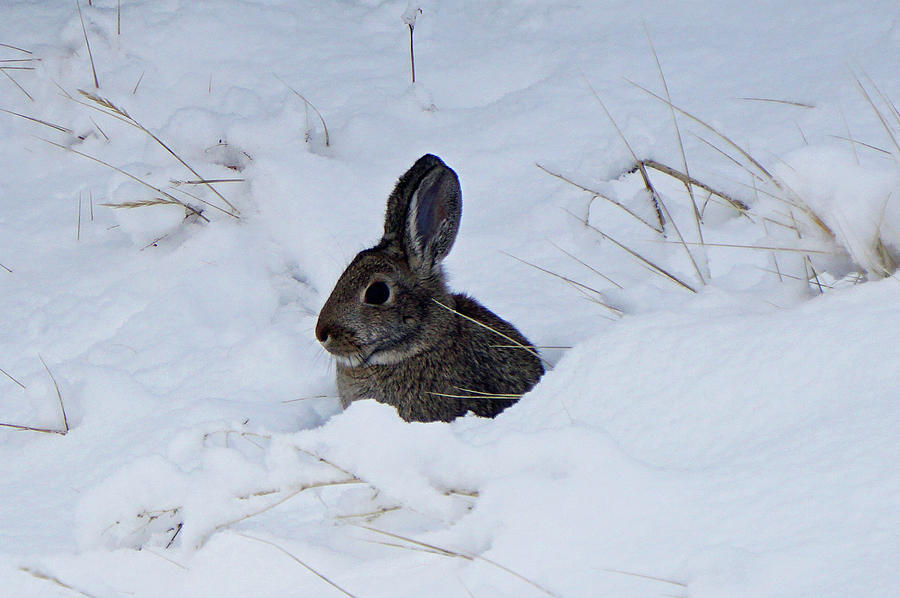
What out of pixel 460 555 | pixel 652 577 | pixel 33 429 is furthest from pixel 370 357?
pixel 652 577

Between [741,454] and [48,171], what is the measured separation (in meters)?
4.73

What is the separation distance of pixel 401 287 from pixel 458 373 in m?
0.48

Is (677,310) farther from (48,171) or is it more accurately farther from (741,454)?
(48,171)

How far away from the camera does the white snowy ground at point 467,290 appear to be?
1833 mm

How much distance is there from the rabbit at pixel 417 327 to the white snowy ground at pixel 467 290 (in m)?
0.25

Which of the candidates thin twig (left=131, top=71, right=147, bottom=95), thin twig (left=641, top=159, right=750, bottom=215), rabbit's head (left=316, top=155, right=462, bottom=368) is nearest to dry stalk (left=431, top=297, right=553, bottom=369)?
rabbit's head (left=316, top=155, right=462, bottom=368)

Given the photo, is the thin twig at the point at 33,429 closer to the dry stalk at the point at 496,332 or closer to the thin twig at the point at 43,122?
the dry stalk at the point at 496,332

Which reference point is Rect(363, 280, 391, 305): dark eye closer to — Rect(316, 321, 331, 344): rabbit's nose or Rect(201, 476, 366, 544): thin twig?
Rect(316, 321, 331, 344): rabbit's nose

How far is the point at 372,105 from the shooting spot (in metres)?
5.56

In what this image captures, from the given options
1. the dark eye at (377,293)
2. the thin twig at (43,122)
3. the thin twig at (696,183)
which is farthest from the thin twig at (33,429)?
the thin twig at (696,183)

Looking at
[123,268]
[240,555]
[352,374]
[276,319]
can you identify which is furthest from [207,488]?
[123,268]

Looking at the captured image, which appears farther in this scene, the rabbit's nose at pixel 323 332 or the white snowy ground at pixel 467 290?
the rabbit's nose at pixel 323 332

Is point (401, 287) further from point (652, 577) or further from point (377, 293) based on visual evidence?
point (652, 577)

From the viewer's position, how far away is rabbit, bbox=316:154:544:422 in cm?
383
